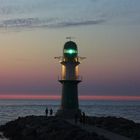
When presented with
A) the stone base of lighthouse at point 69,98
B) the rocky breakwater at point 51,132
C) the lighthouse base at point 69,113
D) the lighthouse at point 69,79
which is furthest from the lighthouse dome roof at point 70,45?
the rocky breakwater at point 51,132

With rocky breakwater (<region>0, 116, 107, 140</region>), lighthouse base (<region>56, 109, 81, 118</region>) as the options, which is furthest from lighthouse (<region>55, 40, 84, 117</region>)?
rocky breakwater (<region>0, 116, 107, 140</region>)

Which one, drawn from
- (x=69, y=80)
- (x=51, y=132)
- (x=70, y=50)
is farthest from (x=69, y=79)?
(x=51, y=132)

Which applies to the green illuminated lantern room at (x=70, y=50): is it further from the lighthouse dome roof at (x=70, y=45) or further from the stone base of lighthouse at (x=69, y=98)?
the stone base of lighthouse at (x=69, y=98)

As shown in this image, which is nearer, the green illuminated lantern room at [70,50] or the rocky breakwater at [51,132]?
the rocky breakwater at [51,132]

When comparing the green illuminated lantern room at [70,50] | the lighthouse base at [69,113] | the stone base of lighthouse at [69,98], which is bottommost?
the lighthouse base at [69,113]

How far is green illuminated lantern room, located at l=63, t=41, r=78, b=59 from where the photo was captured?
35656 mm

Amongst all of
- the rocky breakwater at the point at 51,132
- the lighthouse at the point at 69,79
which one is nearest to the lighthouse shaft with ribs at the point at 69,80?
the lighthouse at the point at 69,79

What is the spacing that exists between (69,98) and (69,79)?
1440 mm

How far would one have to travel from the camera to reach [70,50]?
117 feet

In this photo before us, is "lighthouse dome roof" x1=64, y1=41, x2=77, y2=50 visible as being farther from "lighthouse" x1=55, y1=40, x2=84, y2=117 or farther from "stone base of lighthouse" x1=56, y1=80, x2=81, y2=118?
"stone base of lighthouse" x1=56, y1=80, x2=81, y2=118

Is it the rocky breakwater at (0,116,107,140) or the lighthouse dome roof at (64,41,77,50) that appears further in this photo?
the lighthouse dome roof at (64,41,77,50)

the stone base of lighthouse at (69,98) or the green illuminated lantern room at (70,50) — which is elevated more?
the green illuminated lantern room at (70,50)

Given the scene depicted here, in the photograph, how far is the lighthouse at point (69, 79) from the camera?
116 ft

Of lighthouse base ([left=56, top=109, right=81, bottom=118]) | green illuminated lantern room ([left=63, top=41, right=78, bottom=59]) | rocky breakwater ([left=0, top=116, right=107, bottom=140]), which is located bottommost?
rocky breakwater ([left=0, top=116, right=107, bottom=140])
